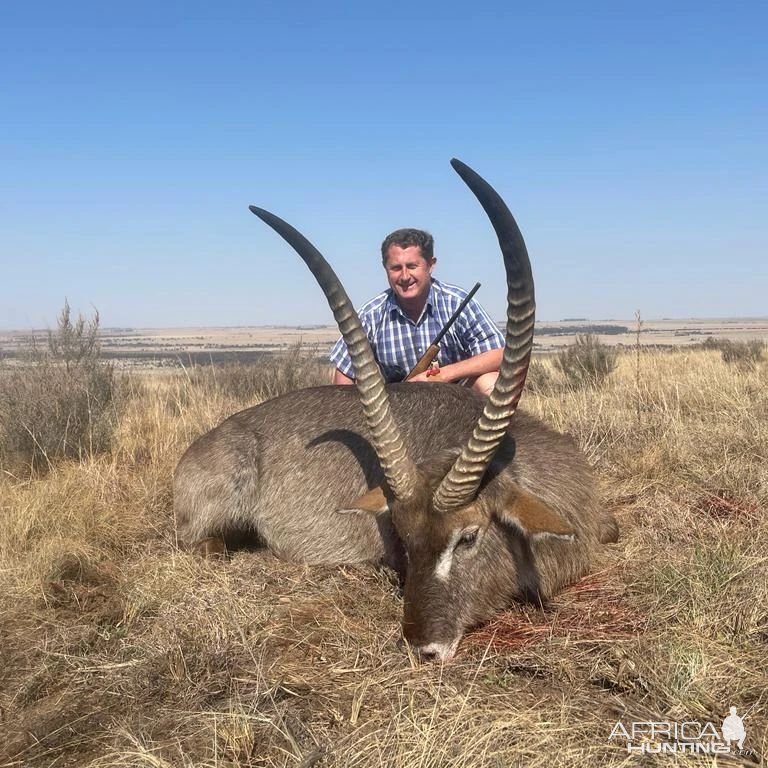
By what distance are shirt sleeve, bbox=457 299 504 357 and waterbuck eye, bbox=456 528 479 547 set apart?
3125 millimetres

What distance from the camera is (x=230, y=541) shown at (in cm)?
474

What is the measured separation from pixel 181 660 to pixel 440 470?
135cm

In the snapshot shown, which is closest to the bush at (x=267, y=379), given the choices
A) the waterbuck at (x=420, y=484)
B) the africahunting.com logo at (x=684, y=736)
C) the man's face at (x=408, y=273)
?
the man's face at (x=408, y=273)

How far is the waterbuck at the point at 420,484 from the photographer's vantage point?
9.79 ft

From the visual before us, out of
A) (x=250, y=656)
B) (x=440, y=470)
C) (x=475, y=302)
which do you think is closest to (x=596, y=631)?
(x=440, y=470)

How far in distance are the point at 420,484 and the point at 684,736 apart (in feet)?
4.56

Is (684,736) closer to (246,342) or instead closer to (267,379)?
(267,379)

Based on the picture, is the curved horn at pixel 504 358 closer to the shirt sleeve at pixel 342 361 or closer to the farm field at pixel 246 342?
the shirt sleeve at pixel 342 361

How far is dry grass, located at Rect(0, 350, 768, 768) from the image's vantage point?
229 cm

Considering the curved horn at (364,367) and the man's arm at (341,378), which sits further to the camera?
the man's arm at (341,378)

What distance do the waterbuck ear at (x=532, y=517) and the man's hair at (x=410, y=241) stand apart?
331cm

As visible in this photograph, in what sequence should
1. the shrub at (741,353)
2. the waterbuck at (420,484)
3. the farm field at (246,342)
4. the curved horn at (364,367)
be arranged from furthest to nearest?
1. the farm field at (246,342)
2. the shrub at (741,353)
3. the curved horn at (364,367)
4. the waterbuck at (420,484)

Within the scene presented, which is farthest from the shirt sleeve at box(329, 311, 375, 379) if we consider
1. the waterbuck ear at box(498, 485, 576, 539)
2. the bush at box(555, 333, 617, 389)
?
the bush at box(555, 333, 617, 389)

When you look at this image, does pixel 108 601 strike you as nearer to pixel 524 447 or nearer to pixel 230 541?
pixel 230 541
